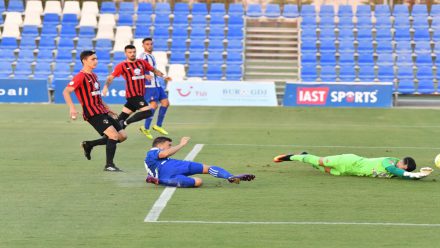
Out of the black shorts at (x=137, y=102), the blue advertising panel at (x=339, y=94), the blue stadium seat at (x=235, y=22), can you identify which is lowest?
the blue advertising panel at (x=339, y=94)

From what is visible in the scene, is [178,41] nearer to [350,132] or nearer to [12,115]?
[12,115]

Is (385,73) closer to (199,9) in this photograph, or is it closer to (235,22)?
(235,22)

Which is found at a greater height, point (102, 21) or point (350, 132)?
point (102, 21)

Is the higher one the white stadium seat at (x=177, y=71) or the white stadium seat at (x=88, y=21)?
the white stadium seat at (x=88, y=21)

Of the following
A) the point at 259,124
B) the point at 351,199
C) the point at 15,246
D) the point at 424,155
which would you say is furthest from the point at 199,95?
the point at 15,246

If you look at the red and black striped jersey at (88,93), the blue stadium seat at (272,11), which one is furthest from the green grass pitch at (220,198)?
the blue stadium seat at (272,11)

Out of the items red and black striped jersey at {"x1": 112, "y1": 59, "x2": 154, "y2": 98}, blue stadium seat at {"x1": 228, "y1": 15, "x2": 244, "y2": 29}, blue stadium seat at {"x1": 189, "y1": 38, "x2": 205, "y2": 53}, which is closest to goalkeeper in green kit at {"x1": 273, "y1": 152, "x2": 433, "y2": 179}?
red and black striped jersey at {"x1": 112, "y1": 59, "x2": 154, "y2": 98}

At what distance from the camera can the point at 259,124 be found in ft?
86.1

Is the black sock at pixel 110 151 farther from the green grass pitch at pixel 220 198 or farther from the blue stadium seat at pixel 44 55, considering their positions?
the blue stadium seat at pixel 44 55

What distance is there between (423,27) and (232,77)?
947 cm

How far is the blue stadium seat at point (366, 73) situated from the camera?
40122 millimetres

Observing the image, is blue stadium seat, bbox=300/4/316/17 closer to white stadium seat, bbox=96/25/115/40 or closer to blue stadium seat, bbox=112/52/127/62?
blue stadium seat, bbox=112/52/127/62

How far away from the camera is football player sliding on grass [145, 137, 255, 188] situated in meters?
12.4

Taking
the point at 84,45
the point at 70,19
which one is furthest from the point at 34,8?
the point at 84,45
